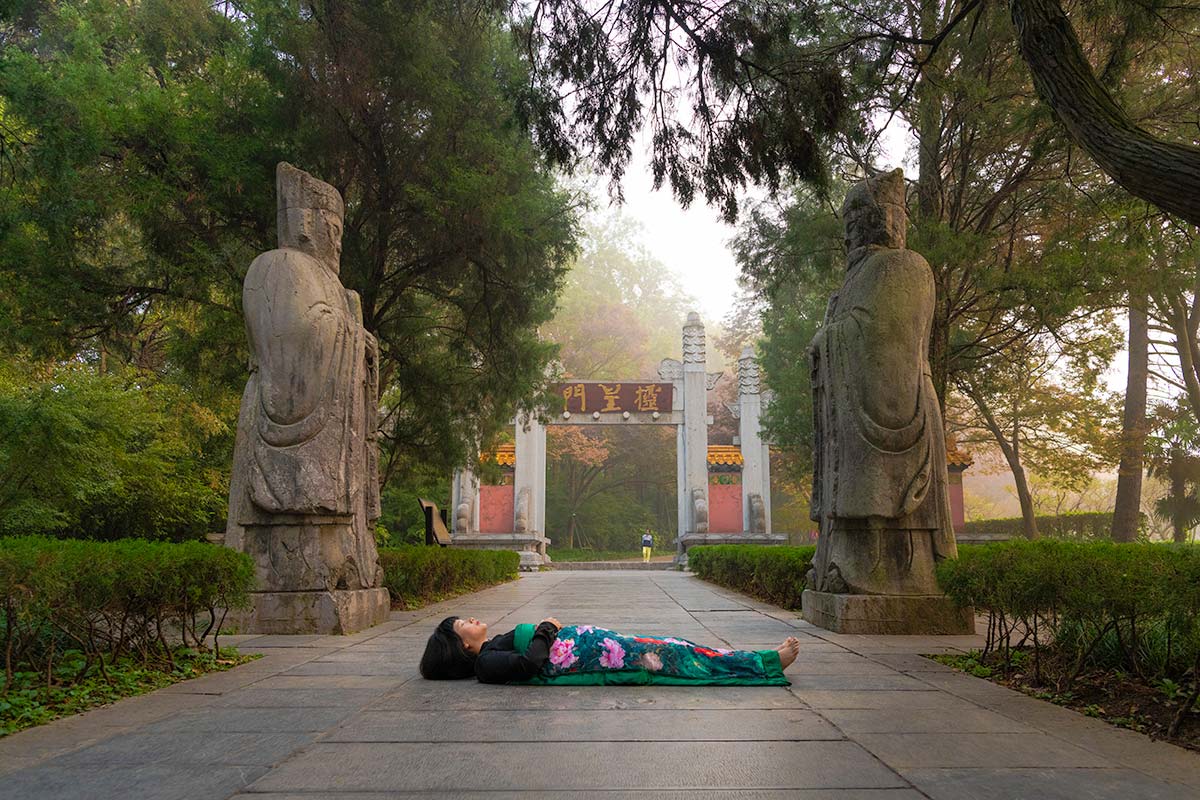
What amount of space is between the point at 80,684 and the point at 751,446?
68.7 feet

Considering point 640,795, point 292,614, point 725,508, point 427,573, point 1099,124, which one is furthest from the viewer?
point 725,508

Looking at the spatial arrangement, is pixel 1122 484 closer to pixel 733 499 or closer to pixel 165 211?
pixel 733 499

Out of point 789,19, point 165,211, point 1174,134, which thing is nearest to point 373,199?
Answer: point 165,211

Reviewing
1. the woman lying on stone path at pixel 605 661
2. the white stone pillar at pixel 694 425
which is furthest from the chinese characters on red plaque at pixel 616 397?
the woman lying on stone path at pixel 605 661

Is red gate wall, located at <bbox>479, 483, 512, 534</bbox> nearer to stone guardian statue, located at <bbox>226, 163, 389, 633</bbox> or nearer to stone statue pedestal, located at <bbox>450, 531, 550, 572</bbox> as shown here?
stone statue pedestal, located at <bbox>450, 531, 550, 572</bbox>

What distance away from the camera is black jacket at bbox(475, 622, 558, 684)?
3842 millimetres

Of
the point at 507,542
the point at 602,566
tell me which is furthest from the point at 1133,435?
the point at 507,542

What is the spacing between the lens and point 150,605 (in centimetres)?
423

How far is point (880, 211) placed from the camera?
21.6 feet

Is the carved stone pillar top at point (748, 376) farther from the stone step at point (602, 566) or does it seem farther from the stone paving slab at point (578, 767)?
the stone paving slab at point (578, 767)

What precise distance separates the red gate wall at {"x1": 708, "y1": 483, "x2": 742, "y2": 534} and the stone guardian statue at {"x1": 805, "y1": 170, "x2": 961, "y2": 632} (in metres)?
17.0

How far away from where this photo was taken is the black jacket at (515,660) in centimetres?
384

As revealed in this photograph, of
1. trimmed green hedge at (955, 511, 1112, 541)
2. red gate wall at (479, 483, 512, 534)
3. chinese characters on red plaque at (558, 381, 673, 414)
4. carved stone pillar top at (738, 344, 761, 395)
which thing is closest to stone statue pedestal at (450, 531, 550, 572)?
red gate wall at (479, 483, 512, 534)

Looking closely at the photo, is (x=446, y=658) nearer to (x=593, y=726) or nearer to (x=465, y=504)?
(x=593, y=726)
